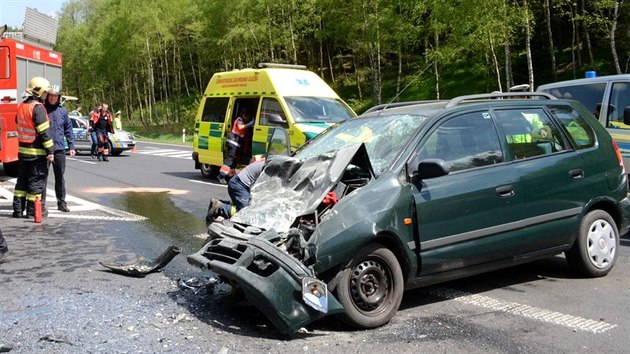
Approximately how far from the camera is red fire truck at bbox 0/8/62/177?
12898 millimetres

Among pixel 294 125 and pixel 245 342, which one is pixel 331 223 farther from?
pixel 294 125

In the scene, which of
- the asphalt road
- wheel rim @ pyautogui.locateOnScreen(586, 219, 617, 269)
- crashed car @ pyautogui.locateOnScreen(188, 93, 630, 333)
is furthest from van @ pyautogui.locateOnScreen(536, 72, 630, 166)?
wheel rim @ pyautogui.locateOnScreen(586, 219, 617, 269)

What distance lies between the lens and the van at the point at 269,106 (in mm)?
11430

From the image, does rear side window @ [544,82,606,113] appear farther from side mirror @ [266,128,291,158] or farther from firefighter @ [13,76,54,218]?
firefighter @ [13,76,54,218]

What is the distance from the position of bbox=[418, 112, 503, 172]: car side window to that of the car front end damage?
24.5 inches

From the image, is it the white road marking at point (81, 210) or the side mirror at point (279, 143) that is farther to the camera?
the white road marking at point (81, 210)

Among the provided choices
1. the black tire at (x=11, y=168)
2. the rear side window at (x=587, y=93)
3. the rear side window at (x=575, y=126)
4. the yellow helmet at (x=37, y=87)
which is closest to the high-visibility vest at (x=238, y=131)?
the yellow helmet at (x=37, y=87)

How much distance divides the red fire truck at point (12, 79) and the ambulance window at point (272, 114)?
556 centimetres

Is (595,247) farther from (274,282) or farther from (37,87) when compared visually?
(37,87)

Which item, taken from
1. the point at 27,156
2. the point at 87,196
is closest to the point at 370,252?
the point at 27,156

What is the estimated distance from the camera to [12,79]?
1322 centimetres

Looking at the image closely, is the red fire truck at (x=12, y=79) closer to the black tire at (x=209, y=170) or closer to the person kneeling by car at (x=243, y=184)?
the black tire at (x=209, y=170)

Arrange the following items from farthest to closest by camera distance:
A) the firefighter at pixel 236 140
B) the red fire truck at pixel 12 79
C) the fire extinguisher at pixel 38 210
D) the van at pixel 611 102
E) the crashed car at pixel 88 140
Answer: the crashed car at pixel 88 140 → the red fire truck at pixel 12 79 → the firefighter at pixel 236 140 → the van at pixel 611 102 → the fire extinguisher at pixel 38 210

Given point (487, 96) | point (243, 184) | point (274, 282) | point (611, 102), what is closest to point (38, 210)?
point (243, 184)
